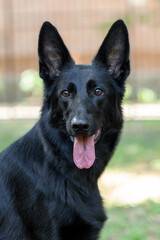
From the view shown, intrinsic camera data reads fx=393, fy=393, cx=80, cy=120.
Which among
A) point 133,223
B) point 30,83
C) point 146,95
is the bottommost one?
point 146,95

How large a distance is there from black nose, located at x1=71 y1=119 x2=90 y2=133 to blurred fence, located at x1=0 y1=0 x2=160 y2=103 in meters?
10.9

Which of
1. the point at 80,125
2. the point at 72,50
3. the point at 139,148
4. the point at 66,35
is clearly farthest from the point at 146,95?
the point at 80,125

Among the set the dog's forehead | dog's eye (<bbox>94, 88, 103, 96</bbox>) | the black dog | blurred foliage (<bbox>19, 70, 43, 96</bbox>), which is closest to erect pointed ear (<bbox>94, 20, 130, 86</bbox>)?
the black dog

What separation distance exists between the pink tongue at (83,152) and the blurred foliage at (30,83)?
11.1 meters

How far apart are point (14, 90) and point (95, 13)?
13.3ft

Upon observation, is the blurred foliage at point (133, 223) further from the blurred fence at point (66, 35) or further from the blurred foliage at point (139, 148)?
the blurred fence at point (66, 35)

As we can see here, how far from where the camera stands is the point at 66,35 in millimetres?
14961

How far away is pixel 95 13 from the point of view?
14.3 metres

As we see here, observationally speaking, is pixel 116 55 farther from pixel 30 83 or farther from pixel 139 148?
pixel 30 83

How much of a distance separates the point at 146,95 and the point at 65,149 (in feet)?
36.2

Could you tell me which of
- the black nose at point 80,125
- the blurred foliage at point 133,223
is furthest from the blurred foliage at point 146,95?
the black nose at point 80,125

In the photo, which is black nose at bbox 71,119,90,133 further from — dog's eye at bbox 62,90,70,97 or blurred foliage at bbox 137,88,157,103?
blurred foliage at bbox 137,88,157,103

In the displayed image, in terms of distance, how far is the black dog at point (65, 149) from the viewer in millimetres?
2885

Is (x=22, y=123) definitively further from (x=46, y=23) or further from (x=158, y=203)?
(x=46, y=23)
